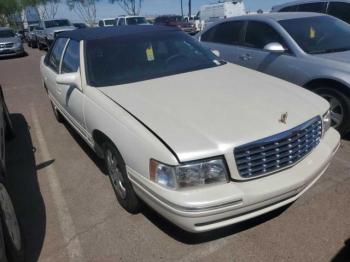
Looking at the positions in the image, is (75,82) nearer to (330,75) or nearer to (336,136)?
(336,136)

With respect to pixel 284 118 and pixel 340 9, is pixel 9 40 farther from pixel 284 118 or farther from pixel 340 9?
pixel 284 118

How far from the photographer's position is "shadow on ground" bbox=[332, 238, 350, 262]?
102 inches

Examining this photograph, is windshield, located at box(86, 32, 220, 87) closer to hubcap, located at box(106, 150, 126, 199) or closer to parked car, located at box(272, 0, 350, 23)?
hubcap, located at box(106, 150, 126, 199)

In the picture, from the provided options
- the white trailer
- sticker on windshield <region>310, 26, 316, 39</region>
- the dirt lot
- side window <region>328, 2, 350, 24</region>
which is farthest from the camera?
the white trailer

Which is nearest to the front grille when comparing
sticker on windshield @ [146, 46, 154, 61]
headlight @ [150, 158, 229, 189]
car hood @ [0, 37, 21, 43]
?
headlight @ [150, 158, 229, 189]

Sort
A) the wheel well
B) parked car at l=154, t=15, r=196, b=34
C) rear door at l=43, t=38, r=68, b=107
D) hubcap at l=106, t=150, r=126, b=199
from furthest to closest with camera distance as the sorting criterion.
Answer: parked car at l=154, t=15, r=196, b=34
rear door at l=43, t=38, r=68, b=107
the wheel well
hubcap at l=106, t=150, r=126, b=199

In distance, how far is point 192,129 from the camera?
2.56m

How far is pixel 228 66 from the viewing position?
4.11 metres

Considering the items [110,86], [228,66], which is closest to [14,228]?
[110,86]

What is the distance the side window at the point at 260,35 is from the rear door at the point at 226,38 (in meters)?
0.21

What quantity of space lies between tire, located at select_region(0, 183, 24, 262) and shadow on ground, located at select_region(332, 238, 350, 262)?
7.71 feet

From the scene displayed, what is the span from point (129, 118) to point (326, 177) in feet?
7.36

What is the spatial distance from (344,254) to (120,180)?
1.94 meters

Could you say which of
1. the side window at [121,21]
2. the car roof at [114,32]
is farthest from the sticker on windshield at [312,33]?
the side window at [121,21]
